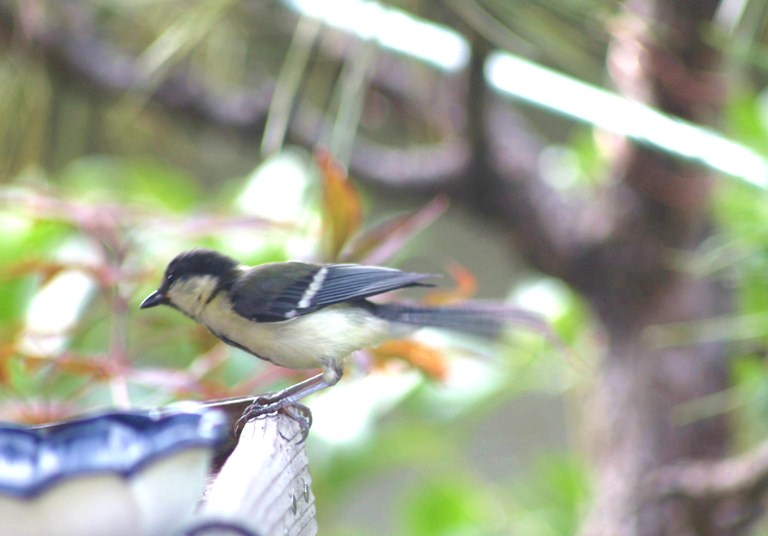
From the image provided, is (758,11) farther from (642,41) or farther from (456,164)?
(456,164)

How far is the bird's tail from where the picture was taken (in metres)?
0.82

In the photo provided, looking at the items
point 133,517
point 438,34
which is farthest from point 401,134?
point 133,517

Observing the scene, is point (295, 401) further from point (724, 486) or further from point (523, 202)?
point (523, 202)

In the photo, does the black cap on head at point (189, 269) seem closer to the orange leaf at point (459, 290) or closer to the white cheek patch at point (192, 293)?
the white cheek patch at point (192, 293)

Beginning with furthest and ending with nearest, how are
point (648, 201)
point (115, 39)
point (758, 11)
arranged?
1. point (115, 39)
2. point (648, 201)
3. point (758, 11)

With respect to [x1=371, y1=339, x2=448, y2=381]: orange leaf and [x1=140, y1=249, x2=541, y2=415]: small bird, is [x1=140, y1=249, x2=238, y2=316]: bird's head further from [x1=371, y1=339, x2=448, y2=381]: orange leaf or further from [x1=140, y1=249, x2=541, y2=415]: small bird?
[x1=371, y1=339, x2=448, y2=381]: orange leaf

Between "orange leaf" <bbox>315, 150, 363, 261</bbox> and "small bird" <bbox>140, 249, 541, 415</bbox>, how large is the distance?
0.05 m

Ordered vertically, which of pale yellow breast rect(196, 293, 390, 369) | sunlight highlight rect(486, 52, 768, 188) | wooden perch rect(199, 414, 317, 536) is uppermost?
sunlight highlight rect(486, 52, 768, 188)

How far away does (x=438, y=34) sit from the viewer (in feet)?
3.05

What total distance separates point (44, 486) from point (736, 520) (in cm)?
92

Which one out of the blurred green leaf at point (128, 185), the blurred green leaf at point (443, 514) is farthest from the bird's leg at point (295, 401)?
the blurred green leaf at point (443, 514)

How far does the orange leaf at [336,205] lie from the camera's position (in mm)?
894

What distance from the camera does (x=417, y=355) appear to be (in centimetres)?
94

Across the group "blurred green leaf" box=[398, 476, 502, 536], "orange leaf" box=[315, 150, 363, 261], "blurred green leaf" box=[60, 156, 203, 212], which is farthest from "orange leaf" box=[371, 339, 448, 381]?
"blurred green leaf" box=[398, 476, 502, 536]
